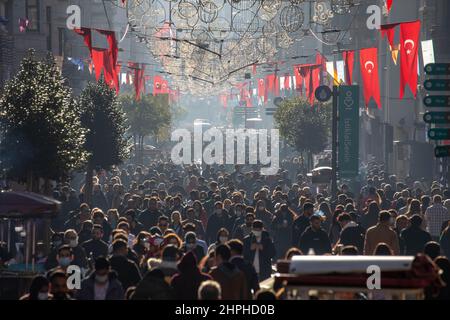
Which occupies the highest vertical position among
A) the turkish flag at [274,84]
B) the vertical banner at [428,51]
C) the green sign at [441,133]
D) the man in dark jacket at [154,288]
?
the turkish flag at [274,84]

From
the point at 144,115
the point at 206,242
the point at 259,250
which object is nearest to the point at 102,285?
the point at 259,250

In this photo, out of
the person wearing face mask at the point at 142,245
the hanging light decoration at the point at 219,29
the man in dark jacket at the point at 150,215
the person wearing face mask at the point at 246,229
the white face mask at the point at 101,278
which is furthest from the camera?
the hanging light decoration at the point at 219,29

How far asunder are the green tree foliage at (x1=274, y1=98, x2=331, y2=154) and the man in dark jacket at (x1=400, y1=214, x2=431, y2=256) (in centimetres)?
3502

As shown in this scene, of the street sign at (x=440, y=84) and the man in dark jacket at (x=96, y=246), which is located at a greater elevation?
the street sign at (x=440, y=84)

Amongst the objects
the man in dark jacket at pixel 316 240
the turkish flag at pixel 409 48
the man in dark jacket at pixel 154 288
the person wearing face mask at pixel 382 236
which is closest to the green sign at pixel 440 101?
the person wearing face mask at pixel 382 236

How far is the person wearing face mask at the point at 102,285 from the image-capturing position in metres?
14.6

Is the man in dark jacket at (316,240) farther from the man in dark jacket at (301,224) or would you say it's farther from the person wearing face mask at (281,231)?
the person wearing face mask at (281,231)

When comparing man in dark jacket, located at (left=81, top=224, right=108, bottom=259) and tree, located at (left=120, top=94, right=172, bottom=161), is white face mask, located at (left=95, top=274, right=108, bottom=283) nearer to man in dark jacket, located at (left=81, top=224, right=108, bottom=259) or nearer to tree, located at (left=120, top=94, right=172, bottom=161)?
man in dark jacket, located at (left=81, top=224, right=108, bottom=259)

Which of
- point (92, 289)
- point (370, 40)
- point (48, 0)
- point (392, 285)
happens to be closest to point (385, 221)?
point (92, 289)

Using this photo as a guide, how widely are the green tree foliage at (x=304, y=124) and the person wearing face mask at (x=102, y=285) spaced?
41.4 meters

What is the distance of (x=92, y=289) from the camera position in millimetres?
14641

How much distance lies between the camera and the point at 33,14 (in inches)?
2165

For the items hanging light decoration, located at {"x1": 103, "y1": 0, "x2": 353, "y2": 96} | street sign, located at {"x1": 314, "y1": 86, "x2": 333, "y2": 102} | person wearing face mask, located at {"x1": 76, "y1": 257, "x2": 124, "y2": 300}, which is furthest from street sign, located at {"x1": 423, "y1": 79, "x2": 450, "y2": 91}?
street sign, located at {"x1": 314, "y1": 86, "x2": 333, "y2": 102}

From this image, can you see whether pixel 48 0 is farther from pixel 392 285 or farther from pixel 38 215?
pixel 392 285
